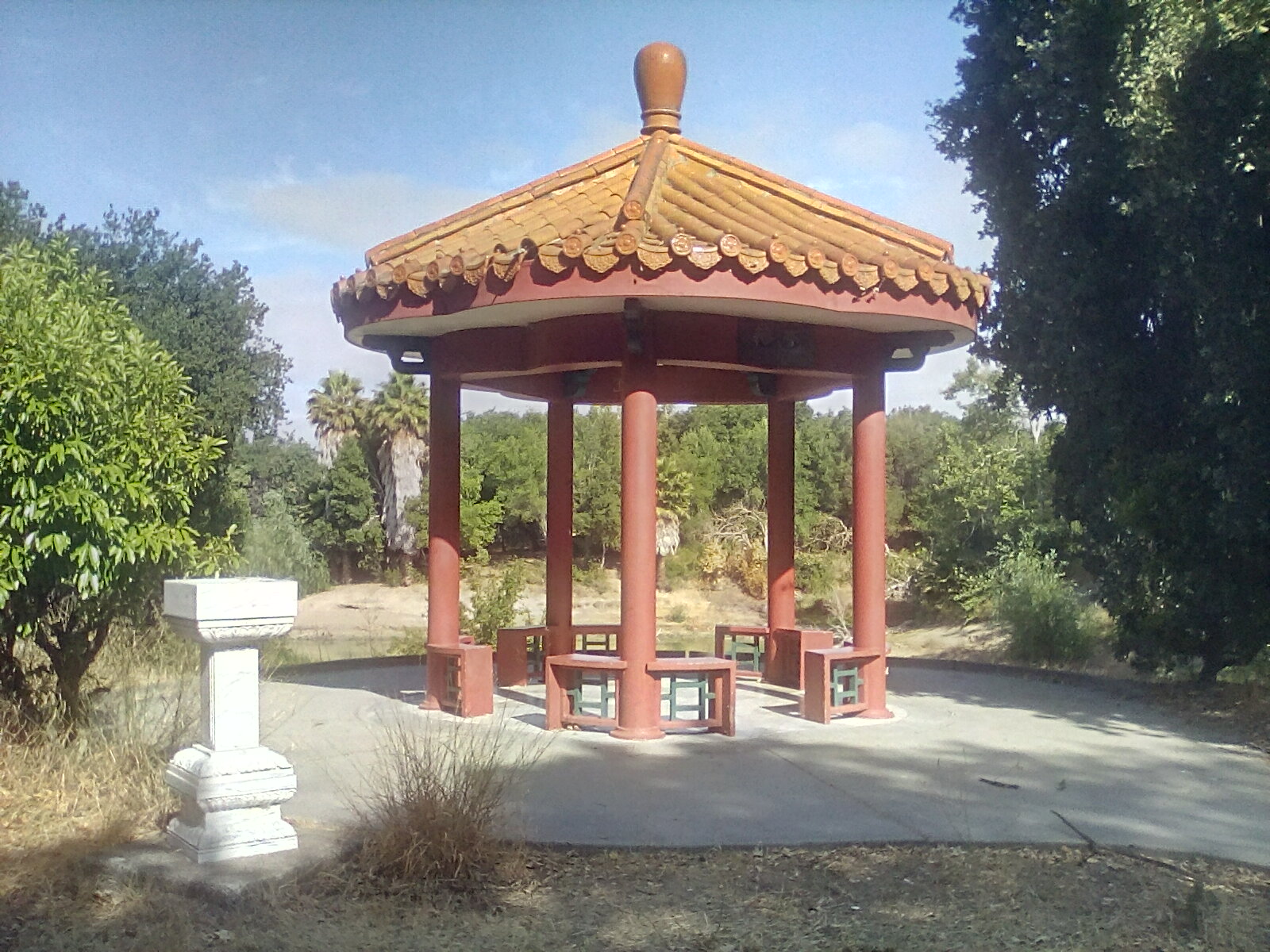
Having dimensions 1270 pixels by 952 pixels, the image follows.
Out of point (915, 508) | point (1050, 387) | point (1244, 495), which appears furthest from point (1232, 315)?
point (915, 508)

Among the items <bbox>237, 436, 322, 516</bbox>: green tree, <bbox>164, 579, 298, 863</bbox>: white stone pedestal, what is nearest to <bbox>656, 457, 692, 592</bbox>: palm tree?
<bbox>237, 436, 322, 516</bbox>: green tree

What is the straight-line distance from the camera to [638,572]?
788 centimetres

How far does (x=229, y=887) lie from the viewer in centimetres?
464

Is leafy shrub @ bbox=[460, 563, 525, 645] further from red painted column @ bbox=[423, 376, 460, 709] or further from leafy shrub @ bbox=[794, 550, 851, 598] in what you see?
leafy shrub @ bbox=[794, 550, 851, 598]

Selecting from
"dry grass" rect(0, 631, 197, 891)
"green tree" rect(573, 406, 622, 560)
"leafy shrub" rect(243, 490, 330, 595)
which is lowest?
"dry grass" rect(0, 631, 197, 891)

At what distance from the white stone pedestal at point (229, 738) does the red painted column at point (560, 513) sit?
Result: 568cm

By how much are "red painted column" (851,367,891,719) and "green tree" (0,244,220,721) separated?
4703mm

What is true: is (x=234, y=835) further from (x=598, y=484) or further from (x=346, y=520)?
(x=346, y=520)

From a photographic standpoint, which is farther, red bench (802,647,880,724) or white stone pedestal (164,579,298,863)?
red bench (802,647,880,724)

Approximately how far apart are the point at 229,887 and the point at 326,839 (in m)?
0.72

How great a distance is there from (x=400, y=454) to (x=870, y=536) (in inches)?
978

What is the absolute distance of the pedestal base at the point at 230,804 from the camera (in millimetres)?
5035

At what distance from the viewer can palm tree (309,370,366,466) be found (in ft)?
113

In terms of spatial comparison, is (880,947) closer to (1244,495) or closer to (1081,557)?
(1244,495)
